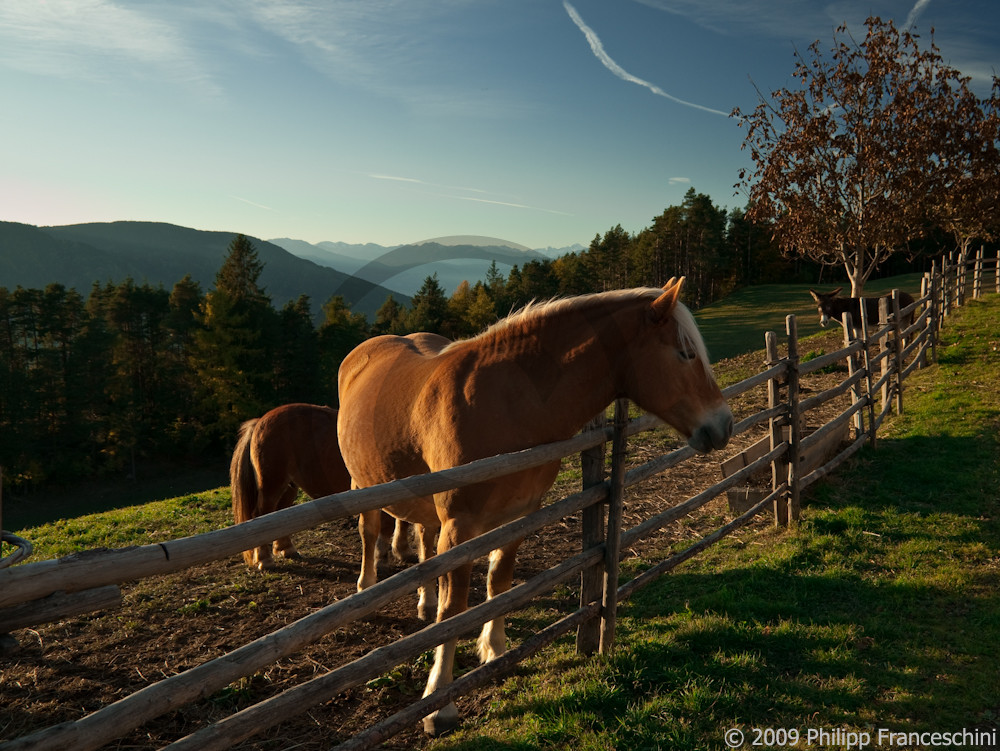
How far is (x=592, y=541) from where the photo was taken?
161 inches

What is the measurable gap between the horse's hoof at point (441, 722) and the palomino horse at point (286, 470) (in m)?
2.97

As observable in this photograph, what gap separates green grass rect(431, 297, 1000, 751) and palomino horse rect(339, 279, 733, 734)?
78 centimetres

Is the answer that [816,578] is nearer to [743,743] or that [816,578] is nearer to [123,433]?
[743,743]

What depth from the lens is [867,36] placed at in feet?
52.7

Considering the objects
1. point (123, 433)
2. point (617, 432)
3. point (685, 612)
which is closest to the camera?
point (617, 432)

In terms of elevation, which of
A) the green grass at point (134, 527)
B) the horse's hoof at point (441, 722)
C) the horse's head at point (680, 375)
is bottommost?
the green grass at point (134, 527)

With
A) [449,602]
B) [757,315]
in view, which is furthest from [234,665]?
[757,315]

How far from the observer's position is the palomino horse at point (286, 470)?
6434mm

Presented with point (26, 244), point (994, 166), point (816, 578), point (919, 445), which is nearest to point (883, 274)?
Answer: point (994, 166)

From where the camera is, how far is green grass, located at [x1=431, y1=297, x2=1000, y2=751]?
10.8 ft

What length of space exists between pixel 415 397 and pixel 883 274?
73495 millimetres

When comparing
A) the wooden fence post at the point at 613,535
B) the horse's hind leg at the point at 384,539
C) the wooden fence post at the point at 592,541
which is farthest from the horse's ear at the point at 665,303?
the horse's hind leg at the point at 384,539

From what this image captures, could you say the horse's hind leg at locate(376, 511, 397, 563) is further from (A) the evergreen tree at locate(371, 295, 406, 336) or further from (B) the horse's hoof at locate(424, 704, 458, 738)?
(A) the evergreen tree at locate(371, 295, 406, 336)

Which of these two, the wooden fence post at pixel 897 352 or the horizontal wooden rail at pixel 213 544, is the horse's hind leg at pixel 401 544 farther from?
the wooden fence post at pixel 897 352
